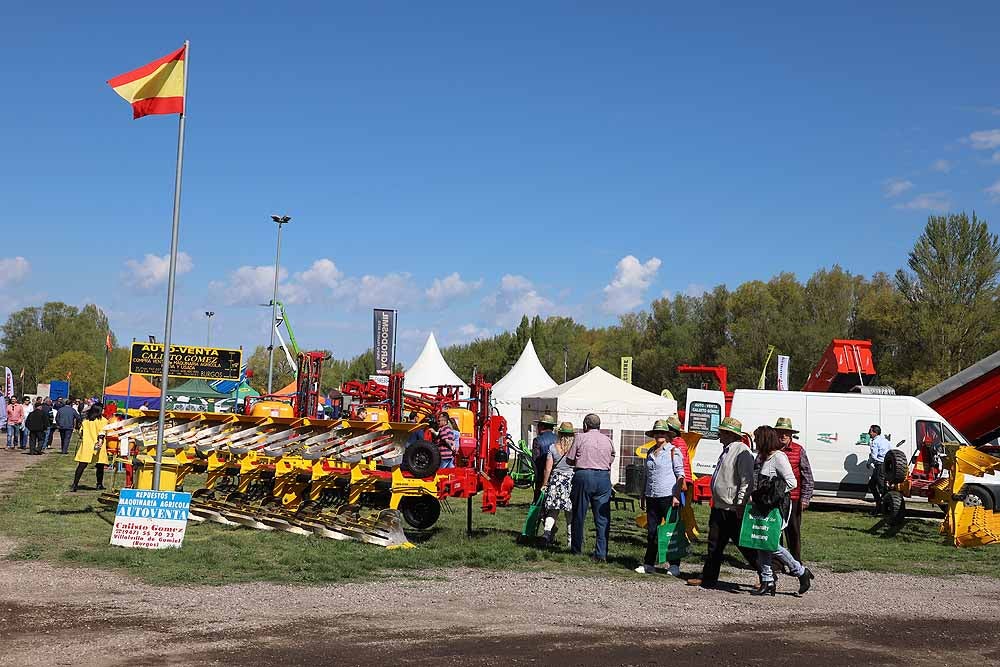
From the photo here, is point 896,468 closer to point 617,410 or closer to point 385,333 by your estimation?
point 617,410

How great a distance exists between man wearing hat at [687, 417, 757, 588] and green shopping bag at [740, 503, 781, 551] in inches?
6.0

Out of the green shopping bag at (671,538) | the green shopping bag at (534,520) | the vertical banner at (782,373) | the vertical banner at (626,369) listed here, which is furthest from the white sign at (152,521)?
the vertical banner at (626,369)

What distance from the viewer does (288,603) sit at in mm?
8547

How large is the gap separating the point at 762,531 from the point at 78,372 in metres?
91.7

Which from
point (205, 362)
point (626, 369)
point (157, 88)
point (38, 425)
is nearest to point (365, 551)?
point (157, 88)

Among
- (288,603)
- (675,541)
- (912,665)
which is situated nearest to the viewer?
(912,665)

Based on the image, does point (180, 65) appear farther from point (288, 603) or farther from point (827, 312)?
point (827, 312)

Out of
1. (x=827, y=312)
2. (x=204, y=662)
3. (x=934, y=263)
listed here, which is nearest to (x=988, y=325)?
(x=934, y=263)

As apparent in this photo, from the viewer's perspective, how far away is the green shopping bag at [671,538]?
10.7 m

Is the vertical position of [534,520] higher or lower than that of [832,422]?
lower

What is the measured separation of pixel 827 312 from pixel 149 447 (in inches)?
1956

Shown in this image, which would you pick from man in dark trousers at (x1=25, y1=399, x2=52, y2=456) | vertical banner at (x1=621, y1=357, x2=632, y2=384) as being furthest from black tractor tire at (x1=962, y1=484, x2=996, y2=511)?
man in dark trousers at (x1=25, y1=399, x2=52, y2=456)

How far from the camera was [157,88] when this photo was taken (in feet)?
41.0

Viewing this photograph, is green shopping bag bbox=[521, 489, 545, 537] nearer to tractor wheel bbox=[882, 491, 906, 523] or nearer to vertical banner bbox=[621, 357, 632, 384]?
tractor wheel bbox=[882, 491, 906, 523]
